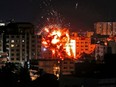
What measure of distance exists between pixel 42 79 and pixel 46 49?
11.4 metres

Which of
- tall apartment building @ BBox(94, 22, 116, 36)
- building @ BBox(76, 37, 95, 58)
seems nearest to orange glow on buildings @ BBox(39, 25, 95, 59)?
building @ BBox(76, 37, 95, 58)

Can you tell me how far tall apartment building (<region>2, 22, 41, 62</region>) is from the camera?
21.6 metres

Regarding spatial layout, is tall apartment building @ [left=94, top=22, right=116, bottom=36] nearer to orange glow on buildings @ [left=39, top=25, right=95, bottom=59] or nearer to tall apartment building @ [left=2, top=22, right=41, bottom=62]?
orange glow on buildings @ [left=39, top=25, right=95, bottom=59]

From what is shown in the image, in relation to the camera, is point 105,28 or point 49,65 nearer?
point 49,65

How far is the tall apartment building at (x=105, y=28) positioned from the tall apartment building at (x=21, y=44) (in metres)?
20.8

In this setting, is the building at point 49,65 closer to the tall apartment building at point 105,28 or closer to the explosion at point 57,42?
the explosion at point 57,42

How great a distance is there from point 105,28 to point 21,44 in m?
23.0

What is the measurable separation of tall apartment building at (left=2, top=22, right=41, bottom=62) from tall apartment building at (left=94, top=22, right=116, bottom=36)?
68.3 ft

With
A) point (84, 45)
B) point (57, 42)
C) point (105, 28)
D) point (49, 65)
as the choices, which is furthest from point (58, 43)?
point (105, 28)

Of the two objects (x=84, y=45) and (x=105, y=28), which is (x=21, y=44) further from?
(x=105, y=28)

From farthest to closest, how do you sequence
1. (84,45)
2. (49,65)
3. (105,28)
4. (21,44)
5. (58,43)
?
(105,28)
(84,45)
(58,43)
(21,44)
(49,65)

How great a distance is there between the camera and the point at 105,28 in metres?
43.8

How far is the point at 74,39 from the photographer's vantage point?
92.0 ft

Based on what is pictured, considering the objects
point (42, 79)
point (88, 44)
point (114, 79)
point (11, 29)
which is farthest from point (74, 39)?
point (114, 79)
